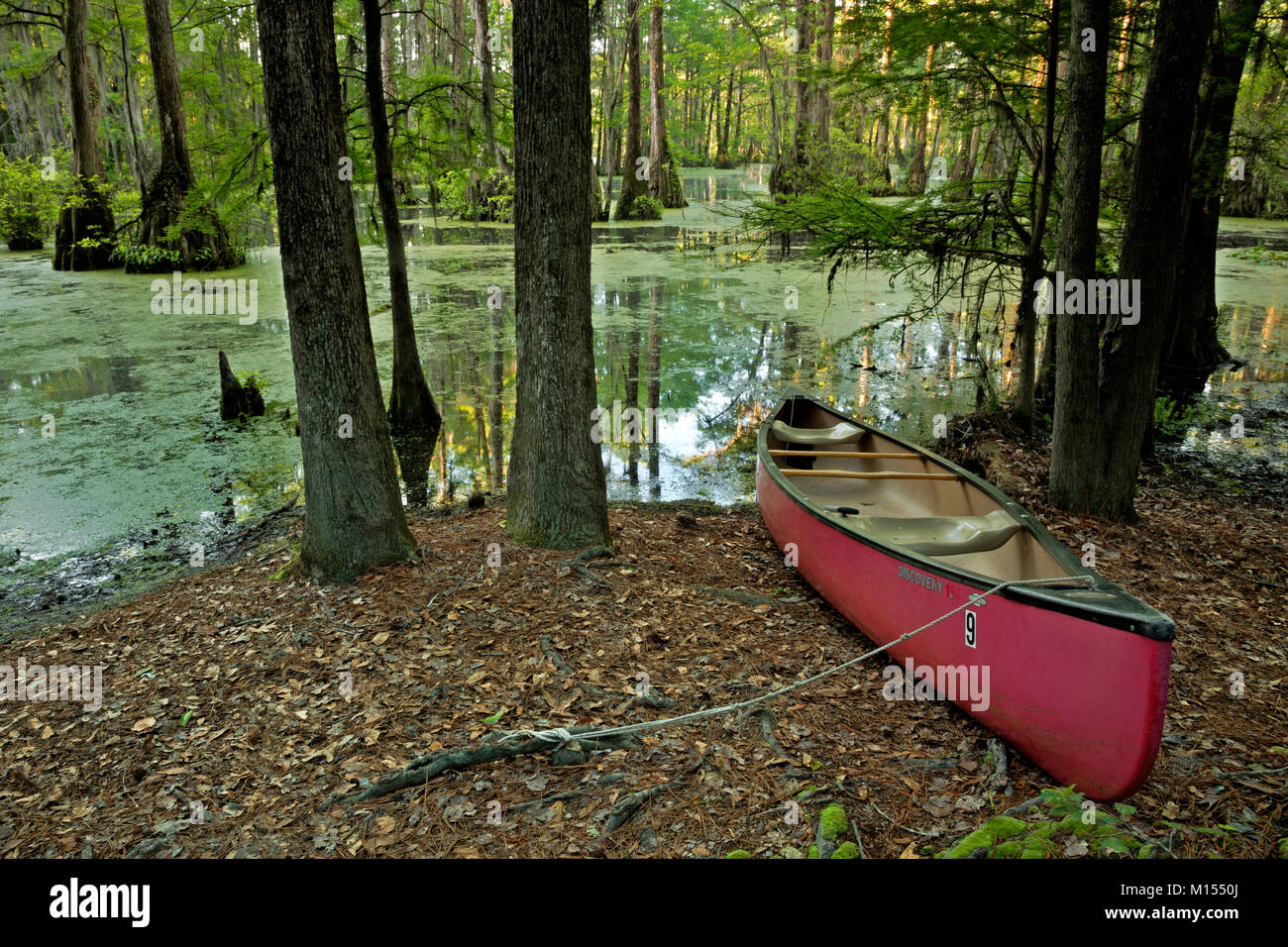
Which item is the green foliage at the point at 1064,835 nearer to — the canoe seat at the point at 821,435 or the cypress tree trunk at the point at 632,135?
the canoe seat at the point at 821,435

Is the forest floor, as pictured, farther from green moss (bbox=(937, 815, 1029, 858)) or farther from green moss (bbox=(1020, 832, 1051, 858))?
green moss (bbox=(1020, 832, 1051, 858))

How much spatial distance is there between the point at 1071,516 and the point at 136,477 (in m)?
8.53

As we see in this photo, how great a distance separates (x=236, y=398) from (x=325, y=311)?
5.40 m

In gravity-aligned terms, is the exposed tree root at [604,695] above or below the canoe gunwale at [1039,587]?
below

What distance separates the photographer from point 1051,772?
11.5ft

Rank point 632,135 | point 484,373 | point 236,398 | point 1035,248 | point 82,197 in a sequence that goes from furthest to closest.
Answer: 1. point 632,135
2. point 82,197
3. point 484,373
4. point 236,398
5. point 1035,248

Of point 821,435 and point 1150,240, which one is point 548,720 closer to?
point 821,435

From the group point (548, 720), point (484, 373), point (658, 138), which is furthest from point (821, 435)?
point (658, 138)

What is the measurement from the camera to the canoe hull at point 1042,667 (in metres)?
3.11

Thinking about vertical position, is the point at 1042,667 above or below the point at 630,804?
above

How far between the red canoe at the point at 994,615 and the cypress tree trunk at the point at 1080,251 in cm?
122

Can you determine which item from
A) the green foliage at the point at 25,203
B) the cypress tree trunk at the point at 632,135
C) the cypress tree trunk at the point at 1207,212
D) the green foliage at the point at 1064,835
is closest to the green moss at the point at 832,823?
the green foliage at the point at 1064,835

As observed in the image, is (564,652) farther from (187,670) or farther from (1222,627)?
(1222,627)

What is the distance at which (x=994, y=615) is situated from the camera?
12.2 ft
